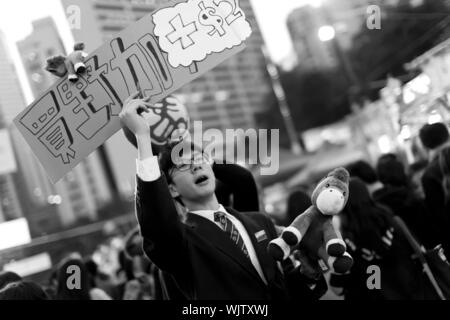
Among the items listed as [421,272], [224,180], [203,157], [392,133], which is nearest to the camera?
[203,157]

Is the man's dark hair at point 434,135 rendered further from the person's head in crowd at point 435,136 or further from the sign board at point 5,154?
the sign board at point 5,154

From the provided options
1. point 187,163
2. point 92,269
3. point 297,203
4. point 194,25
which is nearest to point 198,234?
point 187,163

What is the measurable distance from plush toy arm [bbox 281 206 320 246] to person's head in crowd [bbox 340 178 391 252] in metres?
1.17

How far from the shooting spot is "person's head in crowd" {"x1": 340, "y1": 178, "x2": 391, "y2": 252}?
2773mm

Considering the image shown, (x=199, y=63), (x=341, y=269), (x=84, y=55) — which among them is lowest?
(x=341, y=269)

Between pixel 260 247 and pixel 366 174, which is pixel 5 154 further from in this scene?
pixel 260 247

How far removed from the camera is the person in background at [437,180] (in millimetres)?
3033

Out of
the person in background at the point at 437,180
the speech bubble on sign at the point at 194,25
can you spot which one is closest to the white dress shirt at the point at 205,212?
the speech bubble on sign at the point at 194,25

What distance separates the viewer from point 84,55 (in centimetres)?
213

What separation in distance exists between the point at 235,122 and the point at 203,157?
55.3 meters

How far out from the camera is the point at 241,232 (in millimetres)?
1945

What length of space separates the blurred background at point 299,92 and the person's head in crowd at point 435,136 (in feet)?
1.26
